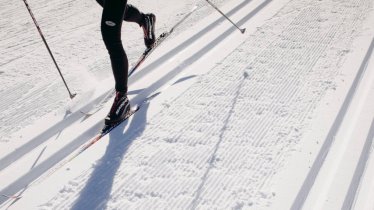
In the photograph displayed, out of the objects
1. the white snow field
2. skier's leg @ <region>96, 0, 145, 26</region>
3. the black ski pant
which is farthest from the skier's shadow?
skier's leg @ <region>96, 0, 145, 26</region>

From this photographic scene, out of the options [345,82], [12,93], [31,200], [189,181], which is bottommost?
[345,82]

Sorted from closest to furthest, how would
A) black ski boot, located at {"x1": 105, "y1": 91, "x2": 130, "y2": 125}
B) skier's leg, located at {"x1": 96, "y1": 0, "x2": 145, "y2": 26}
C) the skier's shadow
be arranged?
1. the skier's shadow
2. black ski boot, located at {"x1": 105, "y1": 91, "x2": 130, "y2": 125}
3. skier's leg, located at {"x1": 96, "y1": 0, "x2": 145, "y2": 26}

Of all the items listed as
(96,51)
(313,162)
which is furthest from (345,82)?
(96,51)

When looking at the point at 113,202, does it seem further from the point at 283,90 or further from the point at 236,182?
the point at 283,90

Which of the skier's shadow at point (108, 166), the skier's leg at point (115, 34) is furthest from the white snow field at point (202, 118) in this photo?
the skier's leg at point (115, 34)

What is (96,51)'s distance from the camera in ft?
12.4

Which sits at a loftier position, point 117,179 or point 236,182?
point 117,179

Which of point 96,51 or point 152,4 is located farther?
point 152,4

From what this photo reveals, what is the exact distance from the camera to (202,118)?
267 cm

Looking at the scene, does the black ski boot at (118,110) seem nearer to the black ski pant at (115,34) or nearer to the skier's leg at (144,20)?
the black ski pant at (115,34)

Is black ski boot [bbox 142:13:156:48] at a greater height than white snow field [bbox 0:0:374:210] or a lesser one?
greater

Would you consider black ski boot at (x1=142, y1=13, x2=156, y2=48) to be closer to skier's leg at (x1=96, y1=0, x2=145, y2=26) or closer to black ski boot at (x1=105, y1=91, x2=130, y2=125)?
skier's leg at (x1=96, y1=0, x2=145, y2=26)

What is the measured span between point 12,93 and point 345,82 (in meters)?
2.63

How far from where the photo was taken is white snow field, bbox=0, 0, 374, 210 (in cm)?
207
